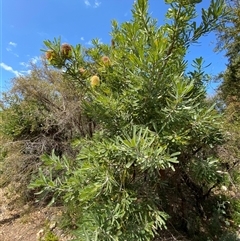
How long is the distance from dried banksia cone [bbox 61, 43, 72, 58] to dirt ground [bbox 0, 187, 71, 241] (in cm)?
299

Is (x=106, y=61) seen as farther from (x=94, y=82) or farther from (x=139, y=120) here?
(x=139, y=120)

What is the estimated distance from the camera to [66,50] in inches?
65.9

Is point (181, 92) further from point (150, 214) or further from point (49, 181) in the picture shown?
point (49, 181)

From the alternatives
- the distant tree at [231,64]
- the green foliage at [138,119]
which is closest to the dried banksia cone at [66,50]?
the green foliage at [138,119]

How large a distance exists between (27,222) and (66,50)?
150 inches

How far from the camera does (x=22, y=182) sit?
434 centimetres

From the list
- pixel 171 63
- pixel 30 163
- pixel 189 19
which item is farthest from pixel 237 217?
pixel 30 163

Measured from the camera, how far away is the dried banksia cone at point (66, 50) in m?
1.67

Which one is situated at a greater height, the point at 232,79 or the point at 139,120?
the point at 232,79

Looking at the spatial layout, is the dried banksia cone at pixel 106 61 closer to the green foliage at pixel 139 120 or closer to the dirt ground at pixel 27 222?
the green foliage at pixel 139 120

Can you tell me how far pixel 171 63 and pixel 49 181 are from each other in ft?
4.68

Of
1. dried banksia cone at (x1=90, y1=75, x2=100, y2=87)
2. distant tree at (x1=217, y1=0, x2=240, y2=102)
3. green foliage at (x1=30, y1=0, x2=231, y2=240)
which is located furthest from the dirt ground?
distant tree at (x1=217, y1=0, x2=240, y2=102)

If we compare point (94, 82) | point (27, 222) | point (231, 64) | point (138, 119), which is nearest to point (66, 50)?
point (94, 82)

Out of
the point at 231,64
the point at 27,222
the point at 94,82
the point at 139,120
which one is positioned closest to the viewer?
the point at 139,120
